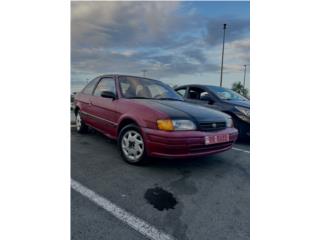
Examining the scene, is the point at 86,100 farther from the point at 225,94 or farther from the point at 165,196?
the point at 225,94

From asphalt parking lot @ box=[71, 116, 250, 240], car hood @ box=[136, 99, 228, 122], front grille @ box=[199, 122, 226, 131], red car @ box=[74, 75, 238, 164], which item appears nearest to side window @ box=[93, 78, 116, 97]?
red car @ box=[74, 75, 238, 164]

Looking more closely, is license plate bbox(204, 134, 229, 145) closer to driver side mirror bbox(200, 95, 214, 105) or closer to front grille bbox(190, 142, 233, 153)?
front grille bbox(190, 142, 233, 153)

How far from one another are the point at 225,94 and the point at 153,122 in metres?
3.15

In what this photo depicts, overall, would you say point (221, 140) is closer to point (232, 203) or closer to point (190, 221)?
point (232, 203)

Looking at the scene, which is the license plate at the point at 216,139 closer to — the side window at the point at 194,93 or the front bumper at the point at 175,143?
the front bumper at the point at 175,143

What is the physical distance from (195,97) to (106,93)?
2.64 metres

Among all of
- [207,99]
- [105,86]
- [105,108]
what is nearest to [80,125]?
[105,86]

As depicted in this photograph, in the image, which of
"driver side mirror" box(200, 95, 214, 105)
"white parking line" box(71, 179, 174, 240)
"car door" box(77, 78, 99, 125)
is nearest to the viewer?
"white parking line" box(71, 179, 174, 240)

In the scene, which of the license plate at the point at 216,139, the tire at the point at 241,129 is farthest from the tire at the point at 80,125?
the tire at the point at 241,129

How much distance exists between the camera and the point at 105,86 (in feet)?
12.9

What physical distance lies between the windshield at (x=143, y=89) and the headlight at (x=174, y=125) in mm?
959

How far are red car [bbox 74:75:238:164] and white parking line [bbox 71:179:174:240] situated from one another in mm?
868

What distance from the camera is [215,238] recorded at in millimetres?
1650

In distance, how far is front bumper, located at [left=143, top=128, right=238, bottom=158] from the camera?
102 inches
